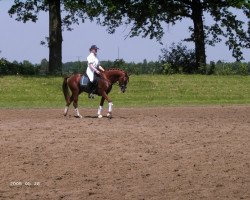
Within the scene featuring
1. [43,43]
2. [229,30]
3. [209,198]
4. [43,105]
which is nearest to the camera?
[209,198]

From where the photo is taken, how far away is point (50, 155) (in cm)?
1770

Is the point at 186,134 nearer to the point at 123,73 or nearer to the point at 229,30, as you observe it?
the point at 123,73

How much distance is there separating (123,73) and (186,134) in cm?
715

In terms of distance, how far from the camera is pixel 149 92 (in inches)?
1772

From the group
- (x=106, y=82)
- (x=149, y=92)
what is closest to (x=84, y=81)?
(x=106, y=82)

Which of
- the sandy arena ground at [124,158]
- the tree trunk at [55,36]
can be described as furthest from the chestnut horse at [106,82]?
the tree trunk at [55,36]

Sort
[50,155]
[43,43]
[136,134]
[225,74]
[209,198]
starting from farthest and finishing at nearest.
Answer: [43,43], [225,74], [136,134], [50,155], [209,198]

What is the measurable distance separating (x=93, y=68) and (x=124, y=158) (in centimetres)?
1122

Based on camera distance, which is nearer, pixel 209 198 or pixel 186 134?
pixel 209 198

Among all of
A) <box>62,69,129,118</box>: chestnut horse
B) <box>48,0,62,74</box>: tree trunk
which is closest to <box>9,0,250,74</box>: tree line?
<box>48,0,62,74</box>: tree trunk

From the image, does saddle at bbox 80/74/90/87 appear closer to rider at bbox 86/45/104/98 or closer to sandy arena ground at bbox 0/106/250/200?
rider at bbox 86/45/104/98

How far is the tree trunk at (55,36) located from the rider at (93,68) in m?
27.7

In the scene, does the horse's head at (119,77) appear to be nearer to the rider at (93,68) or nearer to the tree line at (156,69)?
the rider at (93,68)

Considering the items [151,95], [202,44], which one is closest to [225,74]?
[202,44]
